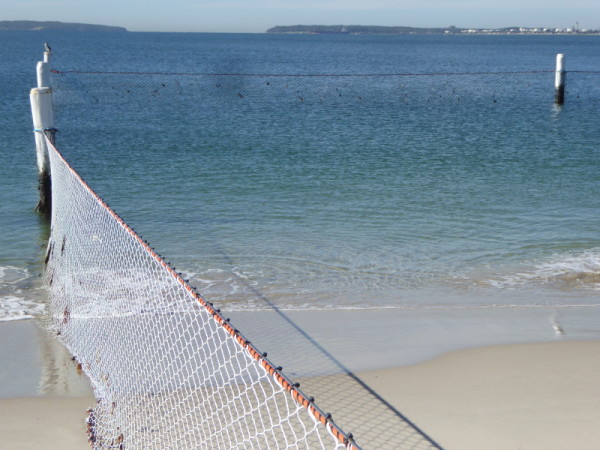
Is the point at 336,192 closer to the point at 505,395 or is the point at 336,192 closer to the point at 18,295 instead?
the point at 18,295

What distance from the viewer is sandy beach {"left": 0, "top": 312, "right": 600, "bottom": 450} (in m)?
7.07

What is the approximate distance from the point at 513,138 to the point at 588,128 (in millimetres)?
4730

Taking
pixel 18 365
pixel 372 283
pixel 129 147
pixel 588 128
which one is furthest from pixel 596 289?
pixel 588 128

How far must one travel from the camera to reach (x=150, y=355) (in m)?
8.55

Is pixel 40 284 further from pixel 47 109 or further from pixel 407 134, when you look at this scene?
pixel 407 134

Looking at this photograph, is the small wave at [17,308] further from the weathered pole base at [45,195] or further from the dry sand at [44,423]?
the weathered pole base at [45,195]

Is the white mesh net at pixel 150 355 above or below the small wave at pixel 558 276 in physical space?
above

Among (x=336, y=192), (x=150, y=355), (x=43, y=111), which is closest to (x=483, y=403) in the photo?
(x=150, y=355)

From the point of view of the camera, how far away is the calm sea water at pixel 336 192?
1218 centimetres

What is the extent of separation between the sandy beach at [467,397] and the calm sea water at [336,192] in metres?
2.01

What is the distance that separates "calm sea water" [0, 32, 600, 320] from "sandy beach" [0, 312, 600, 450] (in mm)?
2012

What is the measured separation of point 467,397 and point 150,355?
3202mm

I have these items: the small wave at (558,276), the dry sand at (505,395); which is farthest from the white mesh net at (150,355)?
the small wave at (558,276)

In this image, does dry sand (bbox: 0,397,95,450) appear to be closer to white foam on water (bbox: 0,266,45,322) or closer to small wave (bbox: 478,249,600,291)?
white foam on water (bbox: 0,266,45,322)
